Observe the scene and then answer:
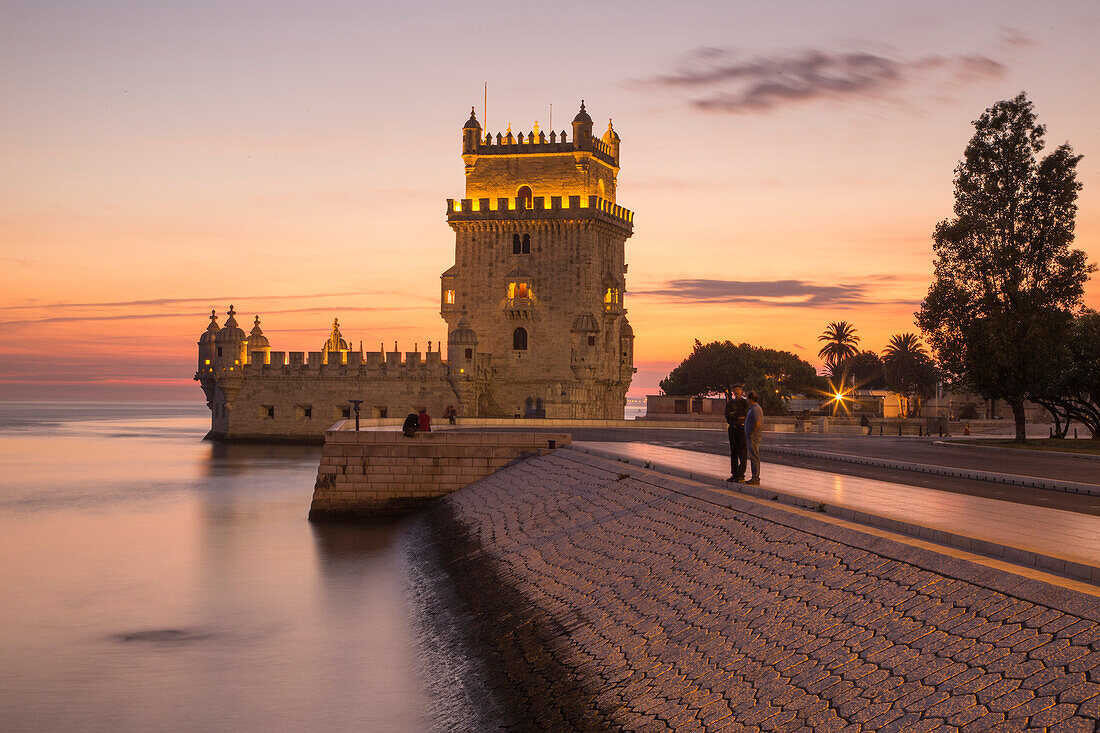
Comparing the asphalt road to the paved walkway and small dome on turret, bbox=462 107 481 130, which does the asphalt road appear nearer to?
the paved walkway

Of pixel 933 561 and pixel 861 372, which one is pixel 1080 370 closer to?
pixel 933 561

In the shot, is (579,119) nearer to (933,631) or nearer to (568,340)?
(568,340)

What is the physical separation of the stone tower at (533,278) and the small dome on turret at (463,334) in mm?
78

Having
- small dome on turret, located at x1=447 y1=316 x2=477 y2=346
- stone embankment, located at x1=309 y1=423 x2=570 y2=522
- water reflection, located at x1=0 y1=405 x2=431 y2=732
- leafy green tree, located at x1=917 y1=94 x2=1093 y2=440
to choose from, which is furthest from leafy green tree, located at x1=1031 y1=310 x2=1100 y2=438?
small dome on turret, located at x1=447 y1=316 x2=477 y2=346

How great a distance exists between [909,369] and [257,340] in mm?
67169

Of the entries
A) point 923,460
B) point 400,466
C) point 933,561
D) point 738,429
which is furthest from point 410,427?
point 933,561

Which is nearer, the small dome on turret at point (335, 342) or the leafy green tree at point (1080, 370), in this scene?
the leafy green tree at point (1080, 370)

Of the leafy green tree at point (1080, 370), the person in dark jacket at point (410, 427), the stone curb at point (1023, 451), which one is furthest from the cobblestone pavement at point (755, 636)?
the leafy green tree at point (1080, 370)

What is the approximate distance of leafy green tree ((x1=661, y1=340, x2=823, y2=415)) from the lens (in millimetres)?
115625

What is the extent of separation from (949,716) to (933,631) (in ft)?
4.94

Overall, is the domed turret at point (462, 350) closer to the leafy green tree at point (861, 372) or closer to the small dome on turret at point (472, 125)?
the small dome on turret at point (472, 125)

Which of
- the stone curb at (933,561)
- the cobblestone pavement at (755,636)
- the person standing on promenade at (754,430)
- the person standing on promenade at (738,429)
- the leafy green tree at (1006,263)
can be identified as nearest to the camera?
the cobblestone pavement at (755,636)

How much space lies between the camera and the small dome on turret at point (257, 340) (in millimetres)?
75719

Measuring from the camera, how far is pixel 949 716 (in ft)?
27.2
